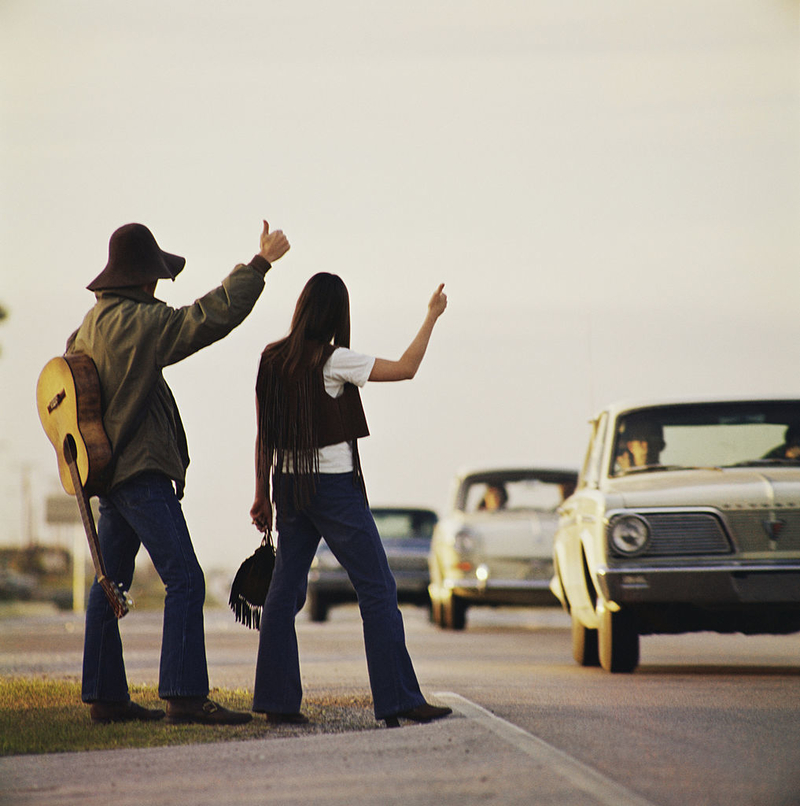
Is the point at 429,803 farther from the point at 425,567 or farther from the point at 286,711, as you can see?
the point at 425,567

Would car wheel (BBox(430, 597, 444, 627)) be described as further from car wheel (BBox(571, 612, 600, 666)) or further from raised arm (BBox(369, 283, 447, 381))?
raised arm (BBox(369, 283, 447, 381))

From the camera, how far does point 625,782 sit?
554cm

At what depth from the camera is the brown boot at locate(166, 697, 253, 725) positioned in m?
6.93

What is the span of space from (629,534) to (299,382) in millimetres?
3533

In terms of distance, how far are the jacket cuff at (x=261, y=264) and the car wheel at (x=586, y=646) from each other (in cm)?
526

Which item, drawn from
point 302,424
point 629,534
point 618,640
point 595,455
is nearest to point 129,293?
point 302,424

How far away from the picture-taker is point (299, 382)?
23.0ft

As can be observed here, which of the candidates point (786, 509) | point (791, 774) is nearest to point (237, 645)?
point (786, 509)

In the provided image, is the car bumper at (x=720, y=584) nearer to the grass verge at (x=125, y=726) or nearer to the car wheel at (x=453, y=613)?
the grass verge at (x=125, y=726)

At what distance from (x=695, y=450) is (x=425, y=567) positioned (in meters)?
10.7

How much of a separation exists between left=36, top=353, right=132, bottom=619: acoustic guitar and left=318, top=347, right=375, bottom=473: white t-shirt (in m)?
A: 0.95

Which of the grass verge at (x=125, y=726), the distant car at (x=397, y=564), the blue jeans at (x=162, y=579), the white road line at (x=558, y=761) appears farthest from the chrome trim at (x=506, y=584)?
the blue jeans at (x=162, y=579)

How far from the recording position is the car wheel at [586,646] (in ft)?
37.2

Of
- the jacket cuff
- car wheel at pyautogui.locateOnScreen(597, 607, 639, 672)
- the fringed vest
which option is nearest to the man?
the jacket cuff
